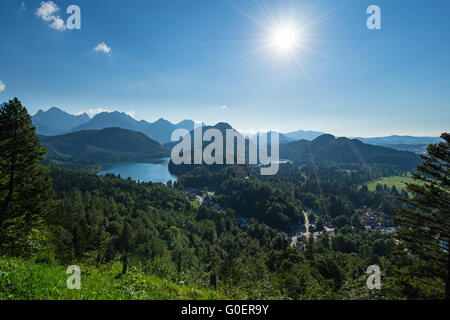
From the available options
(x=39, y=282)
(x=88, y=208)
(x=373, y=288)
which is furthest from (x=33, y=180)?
(x=88, y=208)

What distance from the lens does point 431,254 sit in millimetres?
9453

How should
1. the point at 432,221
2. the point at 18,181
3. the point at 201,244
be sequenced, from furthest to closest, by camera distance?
the point at 201,244
the point at 18,181
the point at 432,221

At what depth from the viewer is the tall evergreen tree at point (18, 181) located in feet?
41.8

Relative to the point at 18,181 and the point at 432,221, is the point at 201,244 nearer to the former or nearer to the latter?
the point at 18,181

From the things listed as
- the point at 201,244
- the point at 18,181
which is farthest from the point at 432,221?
the point at 201,244

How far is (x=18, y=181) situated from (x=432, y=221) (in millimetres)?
24142

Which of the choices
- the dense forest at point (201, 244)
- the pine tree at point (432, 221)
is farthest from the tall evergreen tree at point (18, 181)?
the pine tree at point (432, 221)

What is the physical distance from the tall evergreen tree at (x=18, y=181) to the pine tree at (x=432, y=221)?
74.3ft

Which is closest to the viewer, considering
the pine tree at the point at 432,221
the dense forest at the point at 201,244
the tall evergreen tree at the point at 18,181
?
the pine tree at the point at 432,221

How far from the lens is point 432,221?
372 inches

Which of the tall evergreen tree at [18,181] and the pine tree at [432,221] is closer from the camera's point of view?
the pine tree at [432,221]

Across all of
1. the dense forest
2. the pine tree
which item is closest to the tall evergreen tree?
the dense forest

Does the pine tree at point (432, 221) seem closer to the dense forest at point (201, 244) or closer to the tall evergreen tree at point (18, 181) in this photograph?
the dense forest at point (201, 244)

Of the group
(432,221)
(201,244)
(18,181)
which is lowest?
(201,244)
